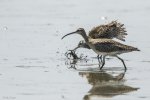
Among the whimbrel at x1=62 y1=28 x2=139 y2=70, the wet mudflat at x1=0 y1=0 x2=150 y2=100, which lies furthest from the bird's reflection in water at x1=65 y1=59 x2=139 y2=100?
the whimbrel at x1=62 y1=28 x2=139 y2=70

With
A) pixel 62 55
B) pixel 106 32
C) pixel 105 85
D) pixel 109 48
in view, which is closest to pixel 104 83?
pixel 105 85

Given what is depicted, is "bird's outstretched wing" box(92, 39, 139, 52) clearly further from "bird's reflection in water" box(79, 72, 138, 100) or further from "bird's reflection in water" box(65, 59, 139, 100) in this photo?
"bird's reflection in water" box(79, 72, 138, 100)

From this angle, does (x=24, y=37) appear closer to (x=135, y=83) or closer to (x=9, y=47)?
(x=9, y=47)

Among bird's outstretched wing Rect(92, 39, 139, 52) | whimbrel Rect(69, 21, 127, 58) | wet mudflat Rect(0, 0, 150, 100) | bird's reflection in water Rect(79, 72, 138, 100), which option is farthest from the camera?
whimbrel Rect(69, 21, 127, 58)

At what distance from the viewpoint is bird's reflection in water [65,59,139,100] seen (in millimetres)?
12938

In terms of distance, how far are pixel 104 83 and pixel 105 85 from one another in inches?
11.4

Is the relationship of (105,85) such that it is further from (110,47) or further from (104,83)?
(110,47)

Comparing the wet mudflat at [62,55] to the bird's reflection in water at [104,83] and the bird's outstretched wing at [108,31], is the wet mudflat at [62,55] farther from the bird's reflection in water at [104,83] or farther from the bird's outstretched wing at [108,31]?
the bird's outstretched wing at [108,31]

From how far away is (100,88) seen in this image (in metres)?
13.6

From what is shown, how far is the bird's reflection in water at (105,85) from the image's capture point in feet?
42.4

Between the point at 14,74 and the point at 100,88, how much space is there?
240cm

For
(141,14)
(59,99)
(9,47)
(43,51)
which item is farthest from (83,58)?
(141,14)

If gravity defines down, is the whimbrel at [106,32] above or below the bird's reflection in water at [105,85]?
above

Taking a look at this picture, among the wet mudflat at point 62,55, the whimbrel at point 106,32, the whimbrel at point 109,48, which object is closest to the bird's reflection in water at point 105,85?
the wet mudflat at point 62,55
